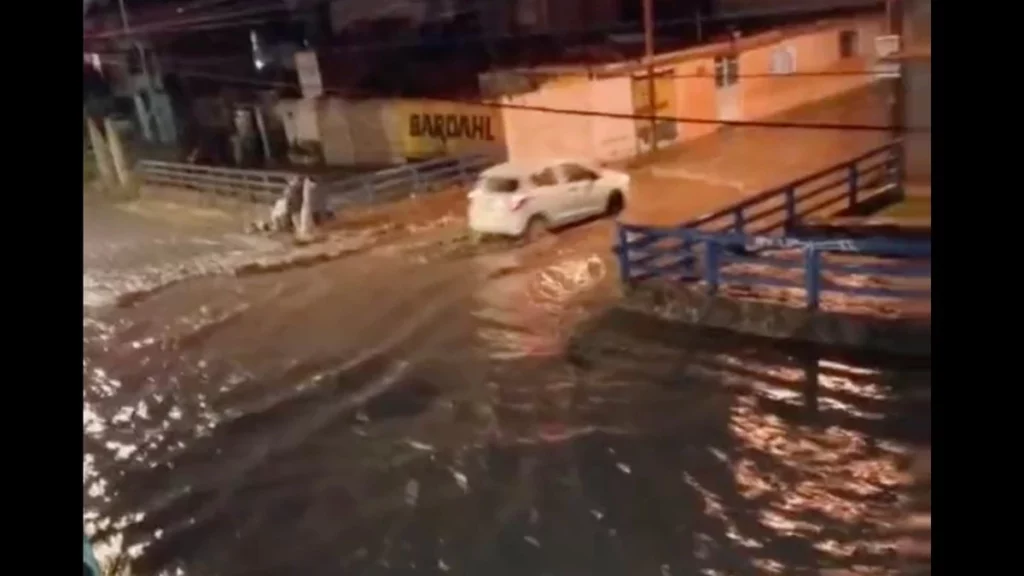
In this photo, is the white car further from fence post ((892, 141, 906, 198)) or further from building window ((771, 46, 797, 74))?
fence post ((892, 141, 906, 198))

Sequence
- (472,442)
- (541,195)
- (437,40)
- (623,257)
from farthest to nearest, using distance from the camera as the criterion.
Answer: (541,195) < (437,40) < (623,257) < (472,442)

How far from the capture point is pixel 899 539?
1833 mm

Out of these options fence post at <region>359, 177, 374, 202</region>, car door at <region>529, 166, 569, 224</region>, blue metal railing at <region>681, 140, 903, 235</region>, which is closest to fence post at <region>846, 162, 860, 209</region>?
blue metal railing at <region>681, 140, 903, 235</region>

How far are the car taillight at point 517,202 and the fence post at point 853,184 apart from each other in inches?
35.2

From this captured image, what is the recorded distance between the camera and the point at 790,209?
273cm

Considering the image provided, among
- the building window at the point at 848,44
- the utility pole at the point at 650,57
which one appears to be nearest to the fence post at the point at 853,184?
the building window at the point at 848,44

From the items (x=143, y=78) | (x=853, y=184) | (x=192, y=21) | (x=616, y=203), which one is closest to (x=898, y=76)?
(x=853, y=184)

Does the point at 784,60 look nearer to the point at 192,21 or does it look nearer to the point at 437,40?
the point at 437,40

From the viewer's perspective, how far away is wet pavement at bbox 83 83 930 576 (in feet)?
6.39

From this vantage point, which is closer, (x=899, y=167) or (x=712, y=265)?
(x=899, y=167)

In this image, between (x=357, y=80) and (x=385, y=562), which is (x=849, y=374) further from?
(x=357, y=80)

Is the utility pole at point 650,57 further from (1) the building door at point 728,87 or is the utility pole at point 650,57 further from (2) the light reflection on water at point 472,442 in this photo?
(2) the light reflection on water at point 472,442

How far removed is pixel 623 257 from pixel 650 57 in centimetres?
51

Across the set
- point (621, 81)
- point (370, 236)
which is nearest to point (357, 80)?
point (370, 236)
